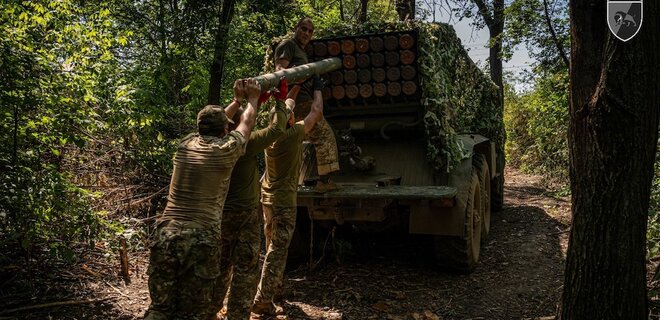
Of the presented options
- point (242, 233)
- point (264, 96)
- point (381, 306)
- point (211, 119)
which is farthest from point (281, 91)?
point (381, 306)

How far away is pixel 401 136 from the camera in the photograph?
6590mm

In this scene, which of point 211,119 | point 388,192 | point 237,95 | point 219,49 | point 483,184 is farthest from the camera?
point 219,49

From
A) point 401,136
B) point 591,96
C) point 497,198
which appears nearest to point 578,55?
point 591,96

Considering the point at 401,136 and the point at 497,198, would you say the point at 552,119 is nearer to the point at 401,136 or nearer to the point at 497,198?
the point at 497,198

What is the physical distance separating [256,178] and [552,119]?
8.91 meters

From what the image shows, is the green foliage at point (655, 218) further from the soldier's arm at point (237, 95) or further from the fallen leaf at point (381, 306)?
the soldier's arm at point (237, 95)

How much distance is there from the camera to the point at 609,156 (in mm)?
3316

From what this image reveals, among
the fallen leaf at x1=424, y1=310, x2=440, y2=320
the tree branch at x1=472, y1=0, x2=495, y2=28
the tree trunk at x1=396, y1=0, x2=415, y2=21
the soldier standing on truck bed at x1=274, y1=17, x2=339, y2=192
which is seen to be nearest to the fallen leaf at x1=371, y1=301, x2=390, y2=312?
the fallen leaf at x1=424, y1=310, x2=440, y2=320

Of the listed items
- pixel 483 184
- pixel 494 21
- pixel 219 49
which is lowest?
pixel 483 184

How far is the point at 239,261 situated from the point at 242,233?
23 centimetres

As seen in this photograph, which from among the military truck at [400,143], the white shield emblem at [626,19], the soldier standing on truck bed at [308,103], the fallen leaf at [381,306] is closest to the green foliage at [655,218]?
the military truck at [400,143]

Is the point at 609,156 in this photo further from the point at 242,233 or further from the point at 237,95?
the point at 242,233

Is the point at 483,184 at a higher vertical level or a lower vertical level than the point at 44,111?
lower

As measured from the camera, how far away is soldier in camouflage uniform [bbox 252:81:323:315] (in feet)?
15.4
